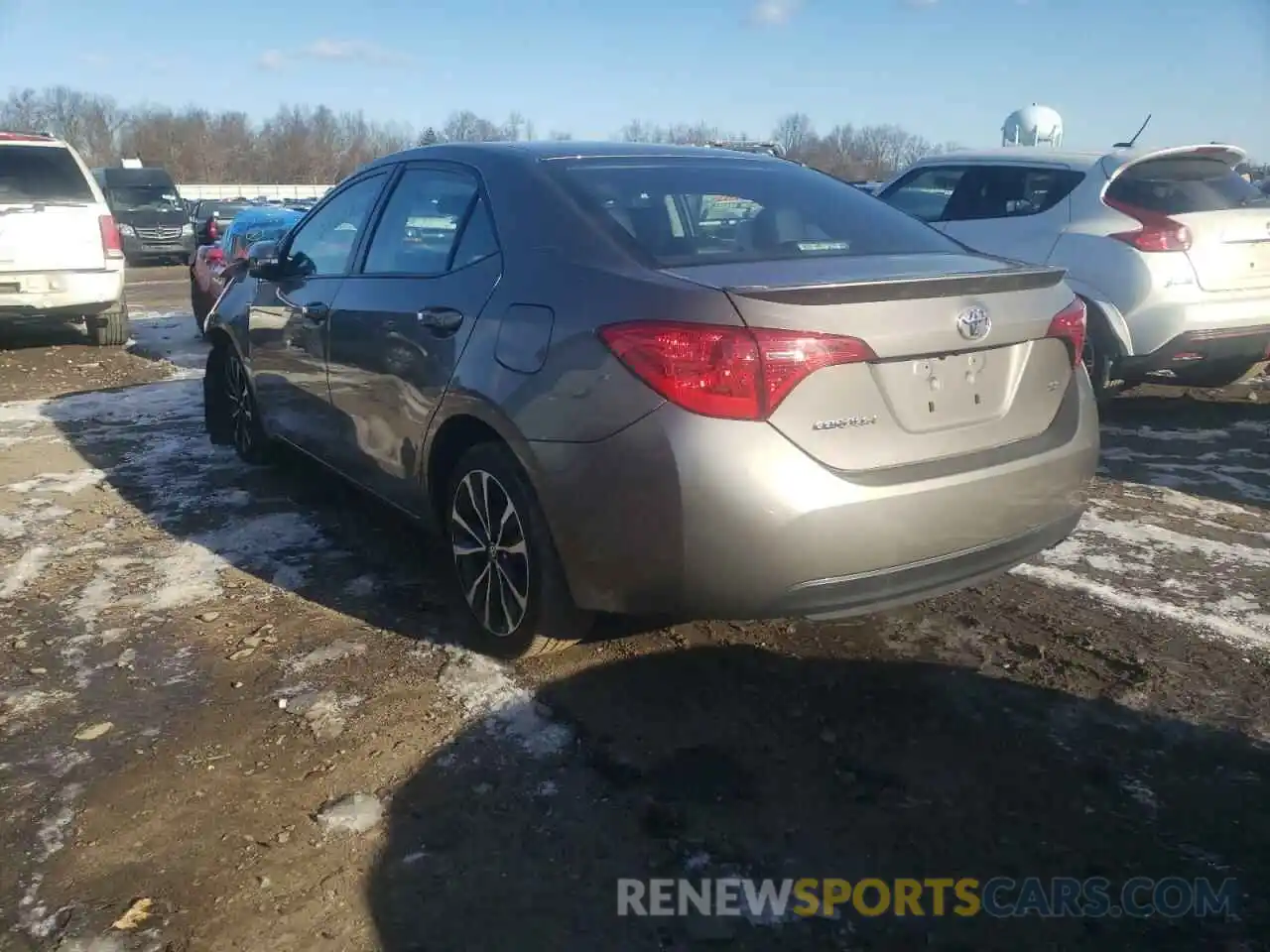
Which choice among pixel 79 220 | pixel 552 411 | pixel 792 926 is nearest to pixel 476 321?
pixel 552 411

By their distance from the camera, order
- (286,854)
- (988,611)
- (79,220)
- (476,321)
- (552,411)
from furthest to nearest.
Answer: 1. (79,220)
2. (988,611)
3. (476,321)
4. (552,411)
5. (286,854)

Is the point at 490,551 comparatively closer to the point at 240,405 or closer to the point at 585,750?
the point at 585,750

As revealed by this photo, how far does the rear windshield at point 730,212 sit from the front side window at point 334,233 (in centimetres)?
118

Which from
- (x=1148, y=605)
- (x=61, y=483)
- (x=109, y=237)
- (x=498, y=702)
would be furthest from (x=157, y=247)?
(x=1148, y=605)

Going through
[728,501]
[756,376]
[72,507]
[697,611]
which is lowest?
[72,507]

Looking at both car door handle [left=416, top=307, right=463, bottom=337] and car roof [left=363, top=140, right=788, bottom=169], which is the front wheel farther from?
car door handle [left=416, top=307, right=463, bottom=337]

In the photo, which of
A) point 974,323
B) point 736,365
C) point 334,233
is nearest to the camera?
point 736,365

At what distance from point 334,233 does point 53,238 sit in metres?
6.33

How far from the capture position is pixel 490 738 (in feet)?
9.56

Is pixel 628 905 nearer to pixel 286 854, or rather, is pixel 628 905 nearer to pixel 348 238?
pixel 286 854

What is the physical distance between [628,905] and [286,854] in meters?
0.84

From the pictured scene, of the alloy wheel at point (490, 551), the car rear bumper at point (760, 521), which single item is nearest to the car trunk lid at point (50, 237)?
the alloy wheel at point (490, 551)

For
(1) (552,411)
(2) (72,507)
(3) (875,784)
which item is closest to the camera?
(3) (875,784)

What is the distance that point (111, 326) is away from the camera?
33.7ft
